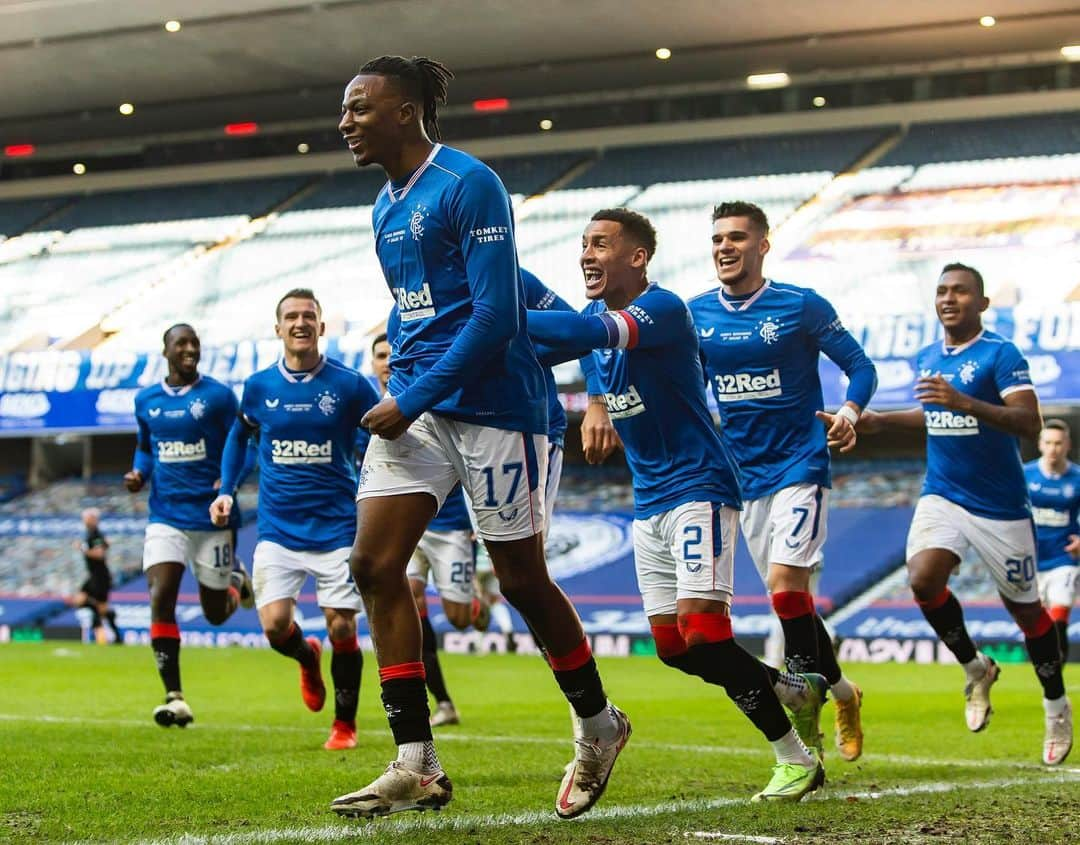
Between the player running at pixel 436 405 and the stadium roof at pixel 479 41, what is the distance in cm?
2012

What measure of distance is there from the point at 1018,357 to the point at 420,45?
65.9 feet

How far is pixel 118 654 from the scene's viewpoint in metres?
18.6

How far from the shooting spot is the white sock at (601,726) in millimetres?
5109

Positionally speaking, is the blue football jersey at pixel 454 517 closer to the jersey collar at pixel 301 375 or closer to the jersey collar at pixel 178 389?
the jersey collar at pixel 301 375

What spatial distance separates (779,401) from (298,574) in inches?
121

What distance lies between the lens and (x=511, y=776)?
21.0ft

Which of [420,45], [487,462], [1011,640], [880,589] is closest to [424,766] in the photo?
[487,462]

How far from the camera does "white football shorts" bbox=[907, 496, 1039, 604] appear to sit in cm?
775

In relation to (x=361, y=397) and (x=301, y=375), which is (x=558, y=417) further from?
(x=301, y=375)

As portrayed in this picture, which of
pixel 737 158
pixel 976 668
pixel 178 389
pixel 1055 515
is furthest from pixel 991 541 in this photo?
pixel 737 158

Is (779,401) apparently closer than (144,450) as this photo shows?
Yes

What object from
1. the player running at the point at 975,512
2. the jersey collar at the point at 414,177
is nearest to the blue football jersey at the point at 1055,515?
the player running at the point at 975,512

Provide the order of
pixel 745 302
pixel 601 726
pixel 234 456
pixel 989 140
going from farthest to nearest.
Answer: pixel 989 140
pixel 234 456
pixel 745 302
pixel 601 726

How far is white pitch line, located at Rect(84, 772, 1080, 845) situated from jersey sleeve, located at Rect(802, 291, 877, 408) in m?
1.86
